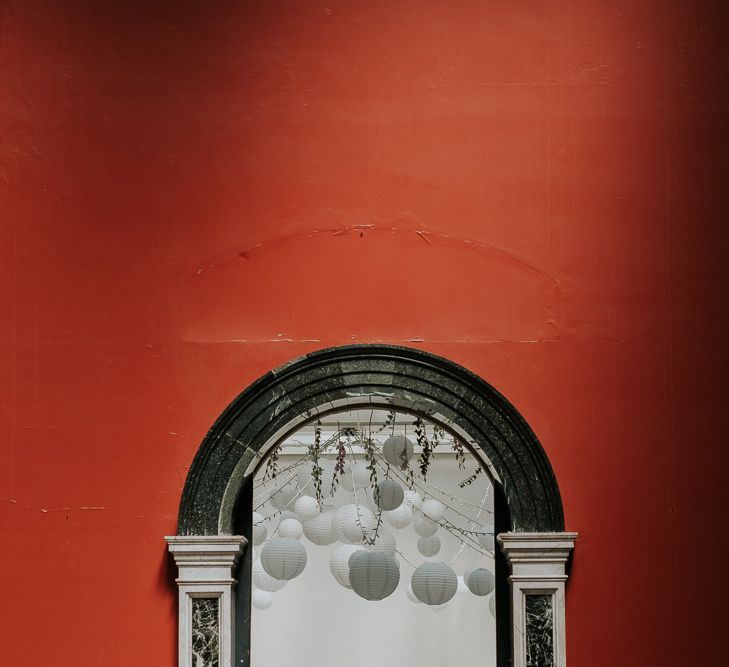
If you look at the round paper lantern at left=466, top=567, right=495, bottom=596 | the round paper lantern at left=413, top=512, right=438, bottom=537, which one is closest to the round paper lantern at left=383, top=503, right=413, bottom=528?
the round paper lantern at left=413, top=512, right=438, bottom=537

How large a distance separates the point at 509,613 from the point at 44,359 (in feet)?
5.70

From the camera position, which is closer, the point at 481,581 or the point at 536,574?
the point at 536,574

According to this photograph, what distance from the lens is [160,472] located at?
13.2ft

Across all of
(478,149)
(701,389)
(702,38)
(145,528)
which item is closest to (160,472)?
(145,528)

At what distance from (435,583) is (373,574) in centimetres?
67

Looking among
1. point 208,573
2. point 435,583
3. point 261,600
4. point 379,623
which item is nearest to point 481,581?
point 435,583

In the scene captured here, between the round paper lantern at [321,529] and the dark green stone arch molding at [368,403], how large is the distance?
223 centimetres

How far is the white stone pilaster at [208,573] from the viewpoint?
3893mm

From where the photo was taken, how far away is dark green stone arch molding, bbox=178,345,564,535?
13.0ft

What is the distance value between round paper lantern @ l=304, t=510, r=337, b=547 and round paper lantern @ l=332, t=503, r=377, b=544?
0.05m

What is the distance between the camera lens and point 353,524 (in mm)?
6020

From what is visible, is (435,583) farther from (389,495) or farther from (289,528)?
(289,528)

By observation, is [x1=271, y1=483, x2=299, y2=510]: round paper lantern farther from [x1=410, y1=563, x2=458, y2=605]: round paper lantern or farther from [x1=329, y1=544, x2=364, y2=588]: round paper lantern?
[x1=410, y1=563, x2=458, y2=605]: round paper lantern

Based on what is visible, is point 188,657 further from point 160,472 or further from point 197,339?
point 197,339
